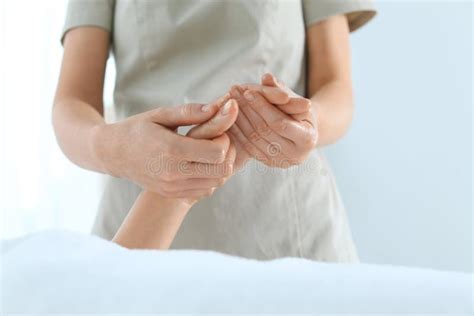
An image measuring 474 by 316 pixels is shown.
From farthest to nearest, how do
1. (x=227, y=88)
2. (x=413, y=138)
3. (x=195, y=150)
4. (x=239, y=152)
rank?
(x=413, y=138) → (x=227, y=88) → (x=239, y=152) → (x=195, y=150)

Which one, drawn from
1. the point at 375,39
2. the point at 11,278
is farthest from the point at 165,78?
the point at 375,39

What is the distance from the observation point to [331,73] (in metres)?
1.07

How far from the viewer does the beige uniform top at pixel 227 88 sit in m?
1.00

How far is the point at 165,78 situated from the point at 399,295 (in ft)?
2.67

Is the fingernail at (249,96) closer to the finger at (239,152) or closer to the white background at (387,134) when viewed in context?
the finger at (239,152)

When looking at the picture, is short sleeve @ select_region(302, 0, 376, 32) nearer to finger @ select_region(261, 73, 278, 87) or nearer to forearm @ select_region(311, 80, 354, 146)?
forearm @ select_region(311, 80, 354, 146)

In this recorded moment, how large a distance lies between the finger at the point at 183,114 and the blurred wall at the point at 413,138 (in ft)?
3.66

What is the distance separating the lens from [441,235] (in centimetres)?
181

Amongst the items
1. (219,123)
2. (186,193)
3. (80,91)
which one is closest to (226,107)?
(219,123)

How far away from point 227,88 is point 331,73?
0.56 feet

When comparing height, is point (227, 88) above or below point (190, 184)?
above

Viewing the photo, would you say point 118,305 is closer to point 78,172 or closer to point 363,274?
point 363,274

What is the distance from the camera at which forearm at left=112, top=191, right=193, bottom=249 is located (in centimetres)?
84

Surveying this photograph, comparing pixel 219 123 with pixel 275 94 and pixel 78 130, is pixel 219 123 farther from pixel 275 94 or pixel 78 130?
pixel 78 130
